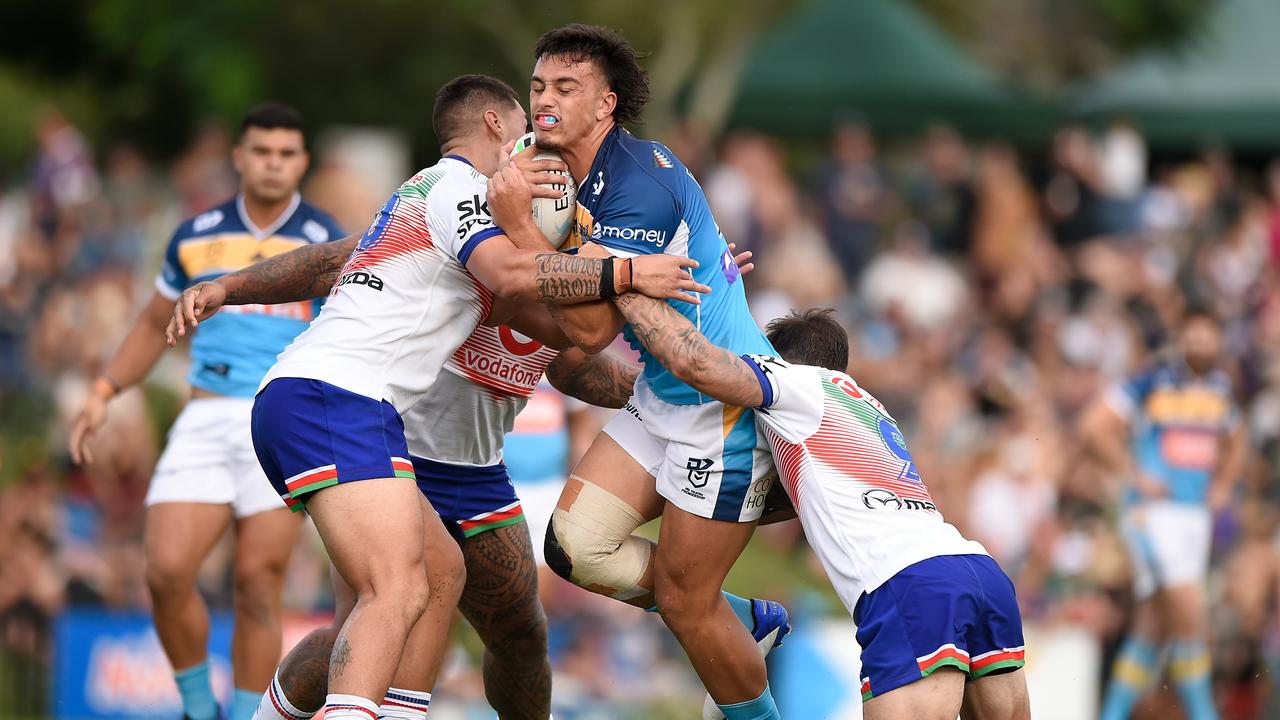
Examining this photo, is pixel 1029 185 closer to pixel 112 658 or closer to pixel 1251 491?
pixel 1251 491

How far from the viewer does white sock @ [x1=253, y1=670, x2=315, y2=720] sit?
695 centimetres

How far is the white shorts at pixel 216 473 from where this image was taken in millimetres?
8336

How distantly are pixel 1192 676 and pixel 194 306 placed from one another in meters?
8.00

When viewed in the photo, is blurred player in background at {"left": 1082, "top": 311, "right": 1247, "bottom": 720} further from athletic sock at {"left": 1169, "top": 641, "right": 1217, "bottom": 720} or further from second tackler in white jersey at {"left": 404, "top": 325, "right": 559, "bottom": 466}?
second tackler in white jersey at {"left": 404, "top": 325, "right": 559, "bottom": 466}

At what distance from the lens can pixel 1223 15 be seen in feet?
72.7

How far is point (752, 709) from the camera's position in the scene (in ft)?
22.7

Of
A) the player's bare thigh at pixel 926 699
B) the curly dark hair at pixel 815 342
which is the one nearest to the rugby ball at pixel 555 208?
the curly dark hair at pixel 815 342

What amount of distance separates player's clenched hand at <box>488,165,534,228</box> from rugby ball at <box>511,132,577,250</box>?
20 centimetres

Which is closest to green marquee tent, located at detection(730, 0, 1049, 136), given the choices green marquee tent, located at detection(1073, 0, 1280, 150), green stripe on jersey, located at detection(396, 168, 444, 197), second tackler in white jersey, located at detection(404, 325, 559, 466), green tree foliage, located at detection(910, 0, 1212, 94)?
green marquee tent, located at detection(1073, 0, 1280, 150)

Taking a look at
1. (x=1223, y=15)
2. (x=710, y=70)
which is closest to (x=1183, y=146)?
(x=1223, y=15)

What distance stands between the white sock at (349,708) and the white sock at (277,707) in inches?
38.1

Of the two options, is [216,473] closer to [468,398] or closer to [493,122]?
[468,398]

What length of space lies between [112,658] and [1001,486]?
7367 mm

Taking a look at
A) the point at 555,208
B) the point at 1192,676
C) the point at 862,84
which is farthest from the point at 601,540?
the point at 862,84
